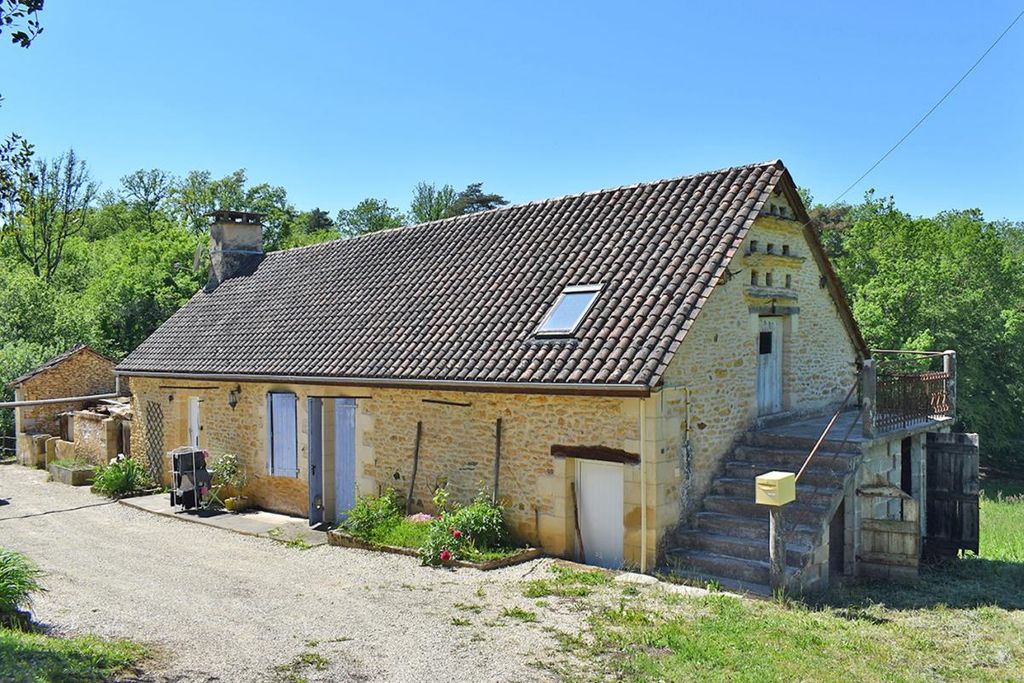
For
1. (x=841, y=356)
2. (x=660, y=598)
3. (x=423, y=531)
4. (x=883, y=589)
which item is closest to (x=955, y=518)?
(x=841, y=356)

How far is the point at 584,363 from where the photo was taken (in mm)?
10398

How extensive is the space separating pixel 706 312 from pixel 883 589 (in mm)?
4334

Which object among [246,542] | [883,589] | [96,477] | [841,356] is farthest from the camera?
[96,477]

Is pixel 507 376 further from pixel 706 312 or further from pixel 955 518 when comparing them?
pixel 955 518

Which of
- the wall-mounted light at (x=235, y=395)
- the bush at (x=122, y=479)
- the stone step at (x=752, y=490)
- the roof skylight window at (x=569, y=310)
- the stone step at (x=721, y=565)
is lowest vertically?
the bush at (x=122, y=479)

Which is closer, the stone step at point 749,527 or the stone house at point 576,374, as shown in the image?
the stone step at point 749,527

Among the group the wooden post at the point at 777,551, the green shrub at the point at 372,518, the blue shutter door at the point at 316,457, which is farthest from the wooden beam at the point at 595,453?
the blue shutter door at the point at 316,457

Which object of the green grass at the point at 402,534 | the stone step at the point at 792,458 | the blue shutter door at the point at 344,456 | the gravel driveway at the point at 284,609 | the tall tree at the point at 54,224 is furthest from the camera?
the tall tree at the point at 54,224

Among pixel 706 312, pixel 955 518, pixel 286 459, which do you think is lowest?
pixel 955 518

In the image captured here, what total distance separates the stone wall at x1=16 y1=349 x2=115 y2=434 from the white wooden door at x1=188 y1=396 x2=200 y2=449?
7869mm

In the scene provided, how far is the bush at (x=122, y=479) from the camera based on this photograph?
17.5m

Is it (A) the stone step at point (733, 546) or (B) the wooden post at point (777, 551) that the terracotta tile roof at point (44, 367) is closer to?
(A) the stone step at point (733, 546)

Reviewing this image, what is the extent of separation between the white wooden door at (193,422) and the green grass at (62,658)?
9.63 m

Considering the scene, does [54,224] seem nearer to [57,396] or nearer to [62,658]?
[57,396]
